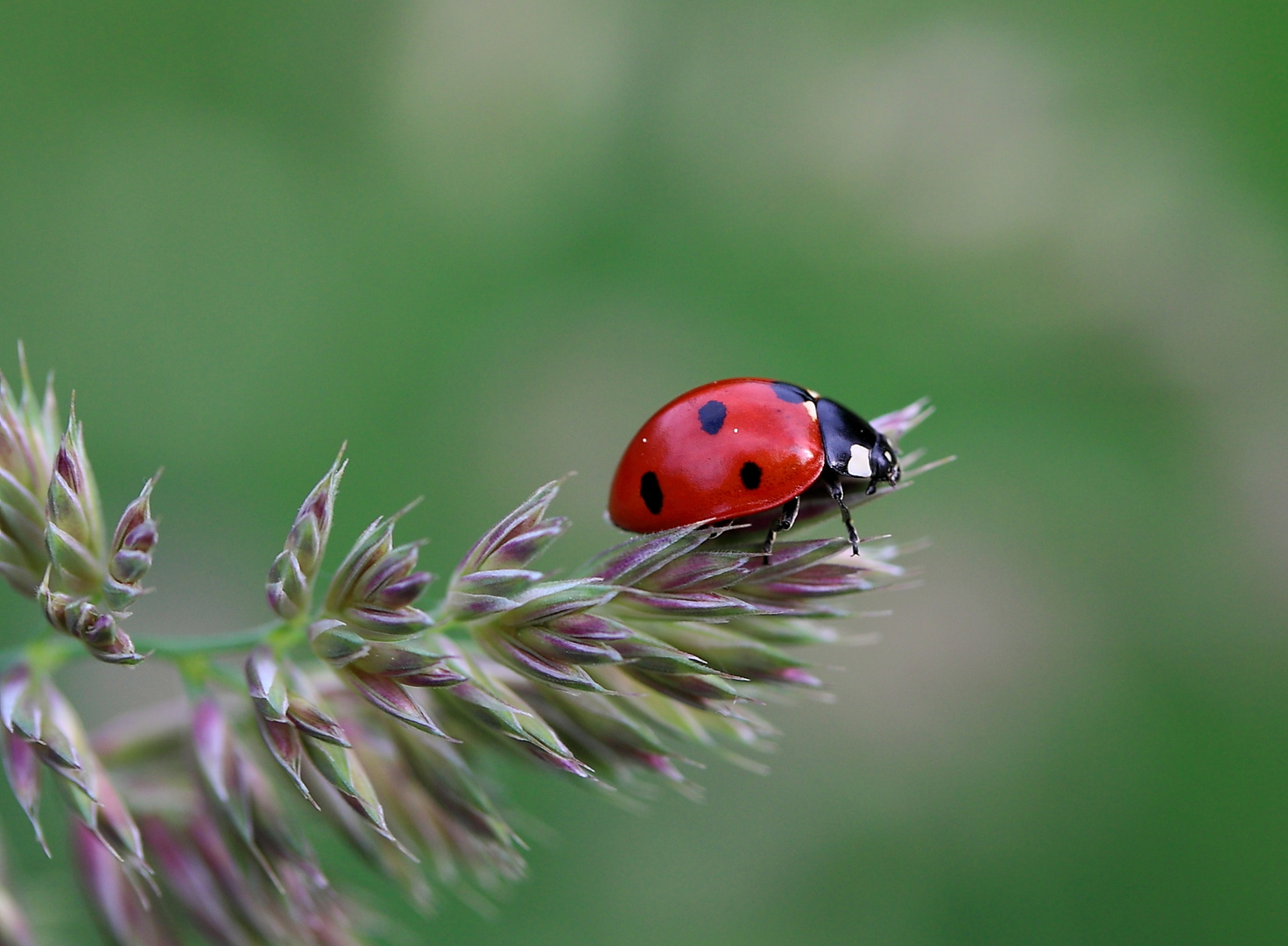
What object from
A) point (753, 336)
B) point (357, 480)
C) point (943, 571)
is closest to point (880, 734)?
point (943, 571)

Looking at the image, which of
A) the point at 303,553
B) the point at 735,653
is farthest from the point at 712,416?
the point at 303,553

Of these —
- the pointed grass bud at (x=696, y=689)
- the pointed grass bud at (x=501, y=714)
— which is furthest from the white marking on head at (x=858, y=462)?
the pointed grass bud at (x=501, y=714)

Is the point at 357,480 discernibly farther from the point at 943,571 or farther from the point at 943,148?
the point at 943,148

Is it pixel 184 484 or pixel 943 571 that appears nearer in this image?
pixel 184 484

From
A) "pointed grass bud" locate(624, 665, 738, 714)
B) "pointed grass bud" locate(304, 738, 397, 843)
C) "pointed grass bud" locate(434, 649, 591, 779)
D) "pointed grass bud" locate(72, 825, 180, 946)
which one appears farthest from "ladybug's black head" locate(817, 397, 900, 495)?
"pointed grass bud" locate(72, 825, 180, 946)

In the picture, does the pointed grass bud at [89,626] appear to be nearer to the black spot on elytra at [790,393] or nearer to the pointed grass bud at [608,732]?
the pointed grass bud at [608,732]

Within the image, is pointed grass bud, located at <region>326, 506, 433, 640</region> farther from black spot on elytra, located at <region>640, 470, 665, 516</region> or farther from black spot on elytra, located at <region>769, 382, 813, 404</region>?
black spot on elytra, located at <region>769, 382, 813, 404</region>
